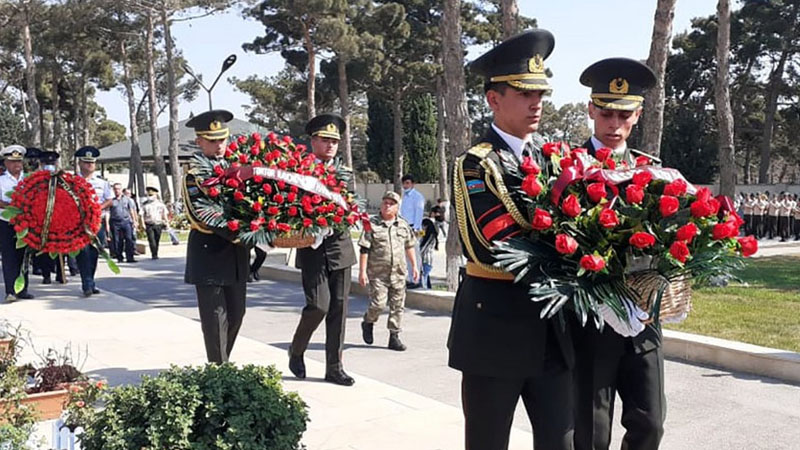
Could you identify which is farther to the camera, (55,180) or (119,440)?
(55,180)

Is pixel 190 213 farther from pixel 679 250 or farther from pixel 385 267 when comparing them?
pixel 679 250

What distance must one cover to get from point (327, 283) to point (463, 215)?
3359 millimetres

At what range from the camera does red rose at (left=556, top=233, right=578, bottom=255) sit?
9.03ft

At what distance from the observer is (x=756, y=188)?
39.2 meters

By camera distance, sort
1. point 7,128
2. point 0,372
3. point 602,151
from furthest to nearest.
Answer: point 7,128
point 0,372
point 602,151

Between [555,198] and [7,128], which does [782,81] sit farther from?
[7,128]

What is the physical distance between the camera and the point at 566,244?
2.75 meters

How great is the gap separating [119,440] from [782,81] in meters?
48.0

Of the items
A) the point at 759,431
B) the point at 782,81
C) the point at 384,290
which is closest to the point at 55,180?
the point at 384,290

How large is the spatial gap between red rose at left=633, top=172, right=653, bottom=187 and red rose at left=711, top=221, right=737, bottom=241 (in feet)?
1.06

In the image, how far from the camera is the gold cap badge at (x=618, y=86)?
3982mm

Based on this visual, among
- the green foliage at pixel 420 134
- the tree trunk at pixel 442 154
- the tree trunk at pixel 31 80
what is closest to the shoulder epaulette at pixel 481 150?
the tree trunk at pixel 442 154

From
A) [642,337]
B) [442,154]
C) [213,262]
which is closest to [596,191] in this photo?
[642,337]

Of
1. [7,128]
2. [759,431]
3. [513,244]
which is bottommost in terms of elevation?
[759,431]
